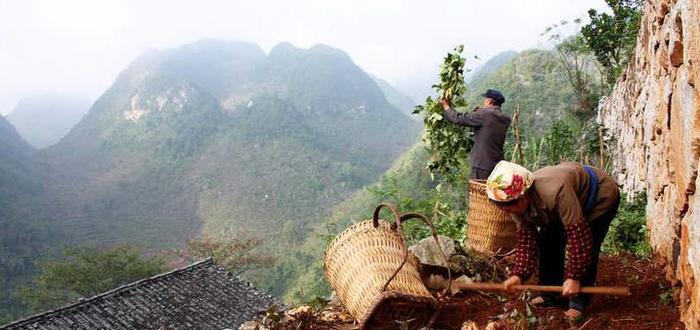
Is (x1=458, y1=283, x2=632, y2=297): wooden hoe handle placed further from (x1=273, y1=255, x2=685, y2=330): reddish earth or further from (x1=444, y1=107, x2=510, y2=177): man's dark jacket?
(x1=444, y1=107, x2=510, y2=177): man's dark jacket

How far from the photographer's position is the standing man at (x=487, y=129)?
470 centimetres

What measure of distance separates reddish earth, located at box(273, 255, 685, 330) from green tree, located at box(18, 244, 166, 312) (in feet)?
87.6

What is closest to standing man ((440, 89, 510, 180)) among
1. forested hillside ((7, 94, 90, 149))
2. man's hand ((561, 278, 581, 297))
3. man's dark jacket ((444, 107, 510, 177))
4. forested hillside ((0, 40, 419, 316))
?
man's dark jacket ((444, 107, 510, 177))

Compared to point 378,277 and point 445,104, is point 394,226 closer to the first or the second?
point 378,277

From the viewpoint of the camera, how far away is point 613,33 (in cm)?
1476

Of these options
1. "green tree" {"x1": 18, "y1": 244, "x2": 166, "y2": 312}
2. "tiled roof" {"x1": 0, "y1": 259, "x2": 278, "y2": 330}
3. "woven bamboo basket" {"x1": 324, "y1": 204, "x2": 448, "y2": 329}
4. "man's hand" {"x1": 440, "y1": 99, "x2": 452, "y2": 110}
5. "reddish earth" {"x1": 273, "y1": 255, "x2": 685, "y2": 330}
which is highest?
"man's hand" {"x1": 440, "y1": 99, "x2": 452, "y2": 110}

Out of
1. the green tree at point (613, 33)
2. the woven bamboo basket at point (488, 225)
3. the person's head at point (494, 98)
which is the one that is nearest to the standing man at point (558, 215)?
the woven bamboo basket at point (488, 225)

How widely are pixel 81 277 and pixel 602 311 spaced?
91.3ft

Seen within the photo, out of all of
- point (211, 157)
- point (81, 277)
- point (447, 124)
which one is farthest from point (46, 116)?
point (447, 124)

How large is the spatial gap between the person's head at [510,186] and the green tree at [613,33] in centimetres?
1268

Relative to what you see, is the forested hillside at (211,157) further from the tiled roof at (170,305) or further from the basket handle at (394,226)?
the basket handle at (394,226)

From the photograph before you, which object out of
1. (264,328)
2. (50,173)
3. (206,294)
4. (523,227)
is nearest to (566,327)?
(523,227)

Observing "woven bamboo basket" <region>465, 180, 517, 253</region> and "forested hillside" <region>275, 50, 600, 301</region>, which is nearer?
"woven bamboo basket" <region>465, 180, 517, 253</region>

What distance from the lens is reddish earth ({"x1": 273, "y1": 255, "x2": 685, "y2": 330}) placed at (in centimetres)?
297
